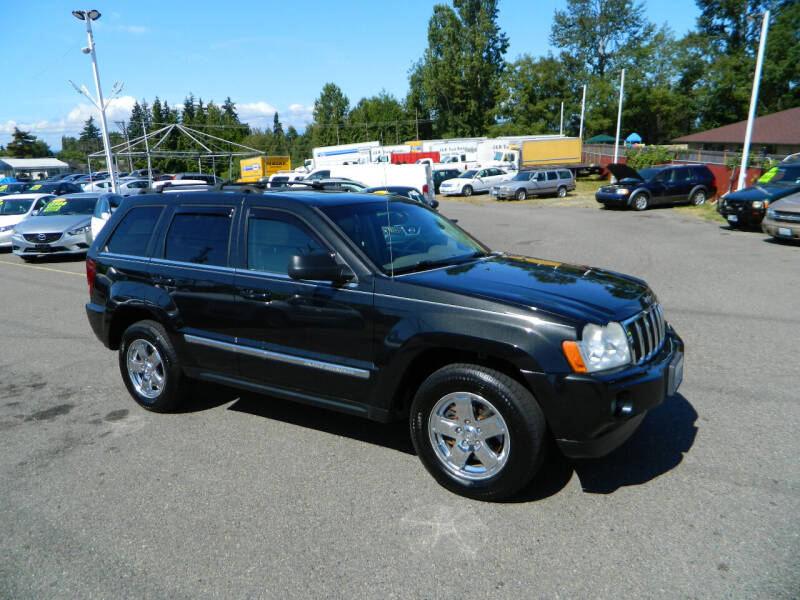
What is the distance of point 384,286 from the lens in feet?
12.4

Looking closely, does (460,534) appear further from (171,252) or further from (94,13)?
(94,13)

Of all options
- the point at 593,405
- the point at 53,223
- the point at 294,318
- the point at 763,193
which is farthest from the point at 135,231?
the point at 763,193

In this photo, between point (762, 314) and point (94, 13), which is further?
point (94, 13)

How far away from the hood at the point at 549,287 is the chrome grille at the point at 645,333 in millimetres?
56

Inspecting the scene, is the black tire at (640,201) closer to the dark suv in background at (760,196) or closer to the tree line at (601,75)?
the dark suv in background at (760,196)

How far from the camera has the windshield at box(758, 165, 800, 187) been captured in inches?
642

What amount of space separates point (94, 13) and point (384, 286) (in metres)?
26.9

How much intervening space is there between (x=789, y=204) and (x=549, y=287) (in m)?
13.3

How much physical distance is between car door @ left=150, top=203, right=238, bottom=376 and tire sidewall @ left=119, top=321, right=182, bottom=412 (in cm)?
22

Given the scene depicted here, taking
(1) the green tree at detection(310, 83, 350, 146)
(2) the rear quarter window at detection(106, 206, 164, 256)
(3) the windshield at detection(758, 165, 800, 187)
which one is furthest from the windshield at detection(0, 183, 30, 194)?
(1) the green tree at detection(310, 83, 350, 146)

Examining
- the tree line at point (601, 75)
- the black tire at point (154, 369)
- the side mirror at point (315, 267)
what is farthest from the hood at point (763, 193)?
the tree line at point (601, 75)

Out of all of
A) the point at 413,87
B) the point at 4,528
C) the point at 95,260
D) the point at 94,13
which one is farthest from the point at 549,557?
the point at 413,87

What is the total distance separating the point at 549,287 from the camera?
149 inches

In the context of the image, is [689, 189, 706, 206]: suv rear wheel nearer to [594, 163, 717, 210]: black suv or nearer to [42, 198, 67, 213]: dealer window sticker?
[594, 163, 717, 210]: black suv
